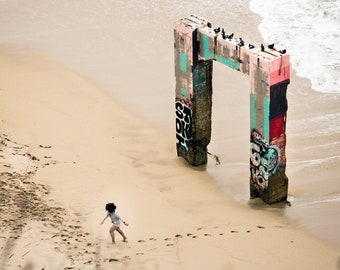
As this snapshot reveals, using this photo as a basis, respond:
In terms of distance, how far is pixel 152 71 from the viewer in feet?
72.8

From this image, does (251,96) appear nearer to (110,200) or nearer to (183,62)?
(183,62)

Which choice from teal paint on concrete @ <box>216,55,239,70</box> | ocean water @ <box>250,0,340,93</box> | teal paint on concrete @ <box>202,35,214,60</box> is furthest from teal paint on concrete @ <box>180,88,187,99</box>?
ocean water @ <box>250,0,340,93</box>

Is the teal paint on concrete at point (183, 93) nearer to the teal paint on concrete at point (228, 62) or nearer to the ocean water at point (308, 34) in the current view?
the teal paint on concrete at point (228, 62)

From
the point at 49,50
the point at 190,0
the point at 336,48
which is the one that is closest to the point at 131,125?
the point at 49,50

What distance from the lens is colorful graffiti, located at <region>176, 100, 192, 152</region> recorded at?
55.6 feet

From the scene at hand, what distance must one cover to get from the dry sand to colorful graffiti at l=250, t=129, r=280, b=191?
75 centimetres

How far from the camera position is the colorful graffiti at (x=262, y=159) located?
597 inches

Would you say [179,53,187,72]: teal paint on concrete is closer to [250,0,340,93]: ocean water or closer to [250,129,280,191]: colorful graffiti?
[250,129,280,191]: colorful graffiti

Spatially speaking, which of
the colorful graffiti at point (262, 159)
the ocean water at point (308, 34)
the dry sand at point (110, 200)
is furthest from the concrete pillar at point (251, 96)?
the ocean water at point (308, 34)

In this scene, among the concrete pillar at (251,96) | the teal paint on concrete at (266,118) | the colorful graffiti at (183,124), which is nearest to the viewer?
the concrete pillar at (251,96)

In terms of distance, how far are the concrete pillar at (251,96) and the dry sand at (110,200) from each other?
675 millimetres

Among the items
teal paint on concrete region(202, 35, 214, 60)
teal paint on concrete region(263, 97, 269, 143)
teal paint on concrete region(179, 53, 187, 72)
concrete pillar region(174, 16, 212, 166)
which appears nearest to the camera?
teal paint on concrete region(263, 97, 269, 143)

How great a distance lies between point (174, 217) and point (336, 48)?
36.0 ft

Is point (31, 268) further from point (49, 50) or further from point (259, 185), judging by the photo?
point (49, 50)
